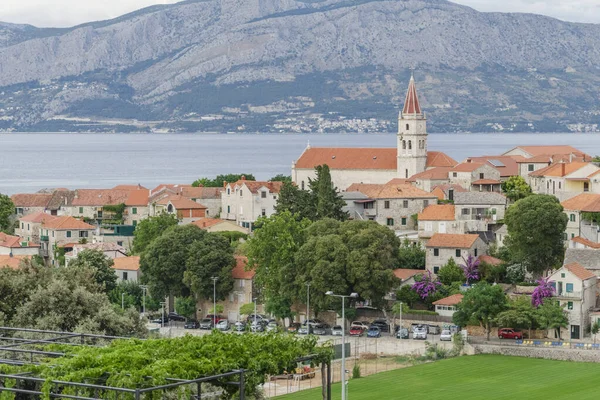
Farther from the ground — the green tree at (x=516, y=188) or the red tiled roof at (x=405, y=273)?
the green tree at (x=516, y=188)

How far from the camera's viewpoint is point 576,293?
64062 millimetres

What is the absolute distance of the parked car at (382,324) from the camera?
6644cm

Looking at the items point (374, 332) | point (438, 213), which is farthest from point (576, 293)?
point (438, 213)

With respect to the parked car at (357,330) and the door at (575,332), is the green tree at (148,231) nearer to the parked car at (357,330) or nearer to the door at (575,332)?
the parked car at (357,330)

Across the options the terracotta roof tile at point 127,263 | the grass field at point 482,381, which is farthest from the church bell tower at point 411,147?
the grass field at point 482,381

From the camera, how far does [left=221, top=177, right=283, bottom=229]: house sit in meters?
94.4

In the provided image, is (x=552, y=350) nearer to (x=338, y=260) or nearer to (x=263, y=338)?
(x=338, y=260)

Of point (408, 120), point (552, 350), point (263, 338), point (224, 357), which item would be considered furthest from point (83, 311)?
point (408, 120)

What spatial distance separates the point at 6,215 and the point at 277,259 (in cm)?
3792

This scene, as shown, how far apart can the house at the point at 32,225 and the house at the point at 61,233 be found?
6.68 ft

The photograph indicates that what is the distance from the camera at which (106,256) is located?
78500 millimetres

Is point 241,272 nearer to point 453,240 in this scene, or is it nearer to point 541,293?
point 453,240

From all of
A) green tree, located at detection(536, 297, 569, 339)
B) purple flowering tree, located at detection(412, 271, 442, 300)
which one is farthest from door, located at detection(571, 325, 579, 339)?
purple flowering tree, located at detection(412, 271, 442, 300)

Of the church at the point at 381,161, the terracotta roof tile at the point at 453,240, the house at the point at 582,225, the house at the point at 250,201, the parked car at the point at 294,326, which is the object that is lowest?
the parked car at the point at 294,326
